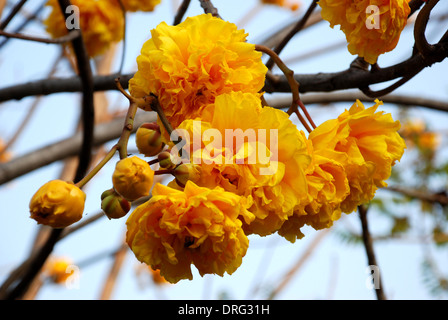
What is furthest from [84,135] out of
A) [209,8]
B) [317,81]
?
[317,81]

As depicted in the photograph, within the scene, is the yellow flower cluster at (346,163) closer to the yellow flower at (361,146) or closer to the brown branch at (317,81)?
the yellow flower at (361,146)

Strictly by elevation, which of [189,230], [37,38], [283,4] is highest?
[283,4]

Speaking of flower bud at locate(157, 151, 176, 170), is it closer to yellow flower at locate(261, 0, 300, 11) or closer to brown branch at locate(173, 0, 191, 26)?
brown branch at locate(173, 0, 191, 26)

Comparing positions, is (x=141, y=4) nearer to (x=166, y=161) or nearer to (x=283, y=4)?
(x=166, y=161)

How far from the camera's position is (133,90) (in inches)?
32.7

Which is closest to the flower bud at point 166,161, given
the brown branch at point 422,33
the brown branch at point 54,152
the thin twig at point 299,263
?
the brown branch at point 422,33

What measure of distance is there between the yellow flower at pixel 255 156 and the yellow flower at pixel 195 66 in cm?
6

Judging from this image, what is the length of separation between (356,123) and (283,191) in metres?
0.21

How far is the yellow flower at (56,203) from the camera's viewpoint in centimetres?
69

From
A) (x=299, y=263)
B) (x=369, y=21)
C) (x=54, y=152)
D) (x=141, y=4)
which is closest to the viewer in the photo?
(x=369, y=21)

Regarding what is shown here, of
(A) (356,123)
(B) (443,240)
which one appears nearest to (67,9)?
→ (A) (356,123)

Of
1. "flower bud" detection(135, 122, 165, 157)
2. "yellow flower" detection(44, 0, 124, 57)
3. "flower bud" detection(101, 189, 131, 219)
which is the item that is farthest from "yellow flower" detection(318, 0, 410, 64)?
"yellow flower" detection(44, 0, 124, 57)

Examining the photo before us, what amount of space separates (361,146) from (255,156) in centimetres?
25

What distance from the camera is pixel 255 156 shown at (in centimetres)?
70
